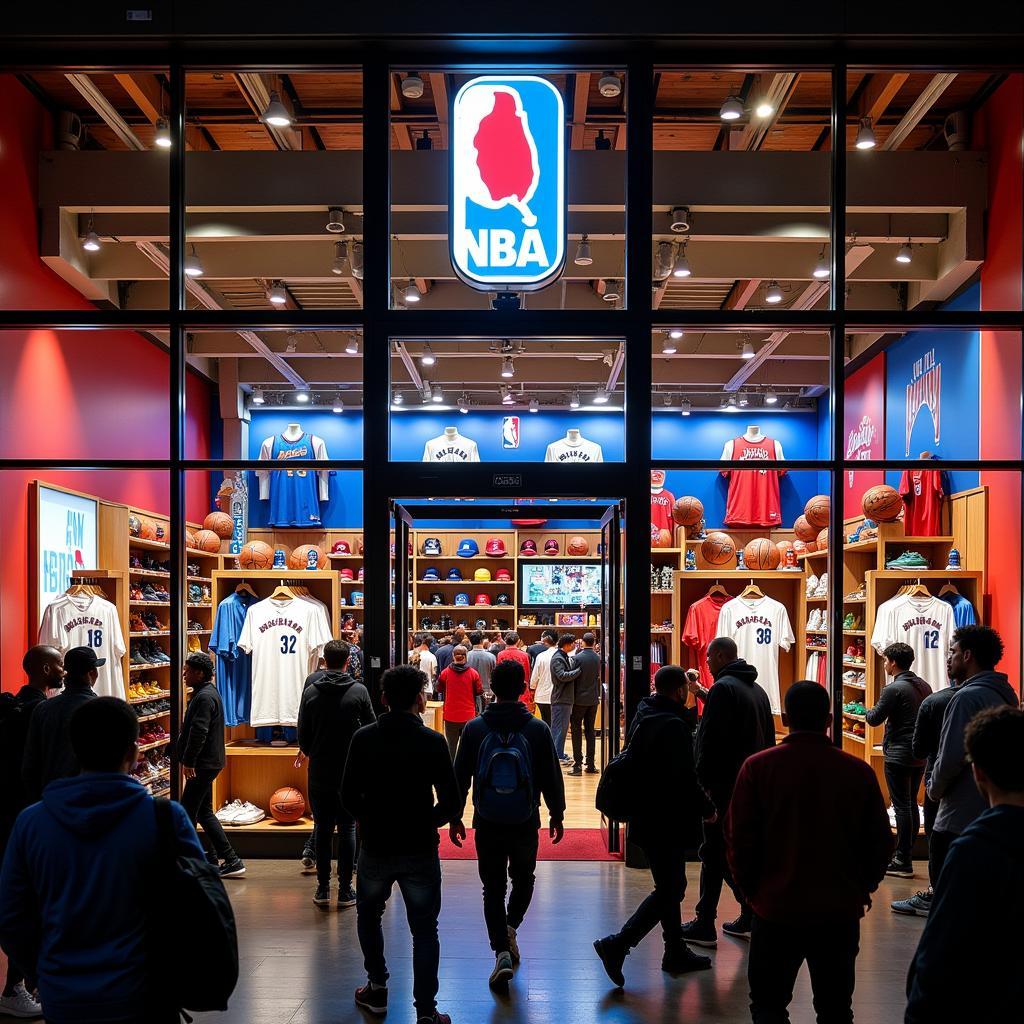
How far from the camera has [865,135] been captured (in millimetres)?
7391

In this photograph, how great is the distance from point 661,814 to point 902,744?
2885 mm

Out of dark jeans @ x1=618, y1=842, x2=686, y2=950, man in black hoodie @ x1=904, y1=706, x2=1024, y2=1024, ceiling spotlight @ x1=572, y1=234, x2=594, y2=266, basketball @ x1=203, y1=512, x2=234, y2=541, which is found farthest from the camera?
basketball @ x1=203, y1=512, x2=234, y2=541

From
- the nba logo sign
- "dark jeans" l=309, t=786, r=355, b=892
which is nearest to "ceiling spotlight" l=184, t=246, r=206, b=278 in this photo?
the nba logo sign

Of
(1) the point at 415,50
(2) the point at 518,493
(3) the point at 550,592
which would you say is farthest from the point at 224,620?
(3) the point at 550,592

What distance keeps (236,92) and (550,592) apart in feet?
30.2

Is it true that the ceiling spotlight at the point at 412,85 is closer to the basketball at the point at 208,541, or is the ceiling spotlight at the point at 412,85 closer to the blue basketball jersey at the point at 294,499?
the basketball at the point at 208,541

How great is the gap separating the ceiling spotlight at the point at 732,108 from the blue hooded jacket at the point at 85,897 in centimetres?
657

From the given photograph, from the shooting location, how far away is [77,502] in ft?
29.8

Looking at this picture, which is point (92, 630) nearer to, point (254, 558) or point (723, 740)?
point (254, 558)

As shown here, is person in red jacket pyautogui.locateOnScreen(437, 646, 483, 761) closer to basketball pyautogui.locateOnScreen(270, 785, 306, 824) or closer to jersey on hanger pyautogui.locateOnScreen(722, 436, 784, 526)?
basketball pyautogui.locateOnScreen(270, 785, 306, 824)

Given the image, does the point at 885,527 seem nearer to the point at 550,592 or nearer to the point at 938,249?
the point at 938,249

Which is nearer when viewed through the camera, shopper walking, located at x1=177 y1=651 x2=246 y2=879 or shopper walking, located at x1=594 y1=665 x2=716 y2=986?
shopper walking, located at x1=594 y1=665 x2=716 y2=986

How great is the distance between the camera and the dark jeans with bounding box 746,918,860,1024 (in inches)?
133

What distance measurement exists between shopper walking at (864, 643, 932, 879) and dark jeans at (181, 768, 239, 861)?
14.6ft
